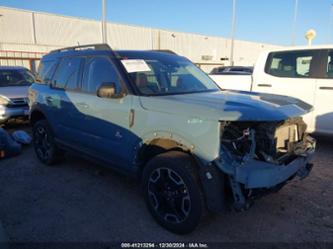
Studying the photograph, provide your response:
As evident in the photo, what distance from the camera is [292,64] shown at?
20.5 feet

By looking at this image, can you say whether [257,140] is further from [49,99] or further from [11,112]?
[11,112]

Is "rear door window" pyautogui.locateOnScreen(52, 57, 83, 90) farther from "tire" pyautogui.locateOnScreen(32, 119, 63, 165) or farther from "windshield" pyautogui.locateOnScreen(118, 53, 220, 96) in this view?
"windshield" pyautogui.locateOnScreen(118, 53, 220, 96)

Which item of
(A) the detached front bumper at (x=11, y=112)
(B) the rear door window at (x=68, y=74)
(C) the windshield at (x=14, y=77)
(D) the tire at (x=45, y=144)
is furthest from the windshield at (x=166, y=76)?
(C) the windshield at (x=14, y=77)

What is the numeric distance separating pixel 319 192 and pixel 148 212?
2.41 m

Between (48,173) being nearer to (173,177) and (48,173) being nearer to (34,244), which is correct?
(34,244)

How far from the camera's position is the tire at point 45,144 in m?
5.05

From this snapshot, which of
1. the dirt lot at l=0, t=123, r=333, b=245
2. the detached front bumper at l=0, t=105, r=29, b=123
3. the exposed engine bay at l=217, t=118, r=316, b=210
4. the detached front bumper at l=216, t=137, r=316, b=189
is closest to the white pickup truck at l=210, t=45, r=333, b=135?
the dirt lot at l=0, t=123, r=333, b=245

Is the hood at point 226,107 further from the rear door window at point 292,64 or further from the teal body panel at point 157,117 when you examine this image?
the rear door window at point 292,64

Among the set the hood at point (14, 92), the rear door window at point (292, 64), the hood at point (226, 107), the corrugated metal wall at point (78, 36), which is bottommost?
the hood at point (14, 92)

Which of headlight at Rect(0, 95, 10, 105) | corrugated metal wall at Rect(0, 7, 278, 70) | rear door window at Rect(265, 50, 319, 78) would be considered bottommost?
headlight at Rect(0, 95, 10, 105)

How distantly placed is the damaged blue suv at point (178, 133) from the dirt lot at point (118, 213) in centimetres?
39

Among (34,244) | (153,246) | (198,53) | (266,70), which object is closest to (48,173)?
(34,244)

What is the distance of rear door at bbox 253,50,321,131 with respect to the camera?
5.89m

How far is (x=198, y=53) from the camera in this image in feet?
136
